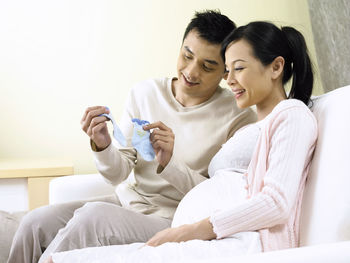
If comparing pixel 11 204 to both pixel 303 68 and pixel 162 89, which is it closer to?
pixel 162 89

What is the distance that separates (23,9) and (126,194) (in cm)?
169

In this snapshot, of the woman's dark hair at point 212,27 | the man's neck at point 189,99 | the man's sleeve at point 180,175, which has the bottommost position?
the man's sleeve at point 180,175

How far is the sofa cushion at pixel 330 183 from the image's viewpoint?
3.83ft

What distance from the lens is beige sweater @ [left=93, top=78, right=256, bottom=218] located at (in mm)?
1859

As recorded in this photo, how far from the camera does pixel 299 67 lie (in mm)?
1565

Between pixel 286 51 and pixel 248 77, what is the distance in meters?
0.12

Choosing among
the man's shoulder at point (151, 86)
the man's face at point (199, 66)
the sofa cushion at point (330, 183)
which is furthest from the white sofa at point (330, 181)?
the man's shoulder at point (151, 86)

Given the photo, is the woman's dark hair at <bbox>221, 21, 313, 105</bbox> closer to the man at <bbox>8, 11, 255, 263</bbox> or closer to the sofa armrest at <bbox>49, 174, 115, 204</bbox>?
the man at <bbox>8, 11, 255, 263</bbox>

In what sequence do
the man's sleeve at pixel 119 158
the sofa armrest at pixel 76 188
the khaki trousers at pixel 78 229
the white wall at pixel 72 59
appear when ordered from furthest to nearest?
the white wall at pixel 72 59, the sofa armrest at pixel 76 188, the man's sleeve at pixel 119 158, the khaki trousers at pixel 78 229

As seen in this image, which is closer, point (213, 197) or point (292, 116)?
point (292, 116)

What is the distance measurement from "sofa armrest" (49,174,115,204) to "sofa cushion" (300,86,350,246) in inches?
43.6

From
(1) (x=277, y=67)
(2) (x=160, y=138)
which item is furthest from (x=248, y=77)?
(2) (x=160, y=138)

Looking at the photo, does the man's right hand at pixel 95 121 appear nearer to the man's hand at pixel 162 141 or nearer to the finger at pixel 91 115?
the finger at pixel 91 115

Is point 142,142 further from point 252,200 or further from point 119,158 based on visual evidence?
point 252,200
